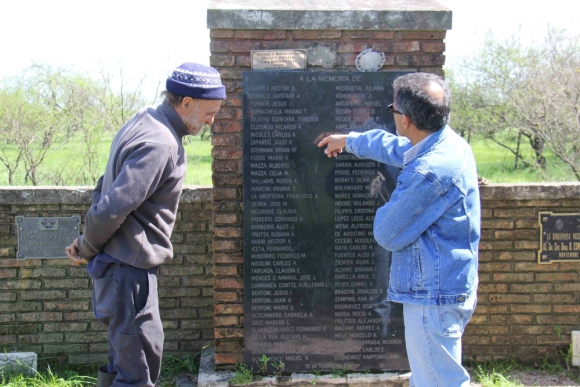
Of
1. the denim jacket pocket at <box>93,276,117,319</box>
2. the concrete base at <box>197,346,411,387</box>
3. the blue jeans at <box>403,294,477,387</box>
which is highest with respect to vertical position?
the denim jacket pocket at <box>93,276,117,319</box>

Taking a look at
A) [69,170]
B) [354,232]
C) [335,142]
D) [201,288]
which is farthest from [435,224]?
[69,170]

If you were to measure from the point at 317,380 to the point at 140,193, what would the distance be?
2.01 m

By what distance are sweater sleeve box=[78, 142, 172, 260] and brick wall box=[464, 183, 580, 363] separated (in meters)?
2.67

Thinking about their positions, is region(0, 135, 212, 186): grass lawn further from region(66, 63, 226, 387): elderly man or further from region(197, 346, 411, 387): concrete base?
region(66, 63, 226, 387): elderly man

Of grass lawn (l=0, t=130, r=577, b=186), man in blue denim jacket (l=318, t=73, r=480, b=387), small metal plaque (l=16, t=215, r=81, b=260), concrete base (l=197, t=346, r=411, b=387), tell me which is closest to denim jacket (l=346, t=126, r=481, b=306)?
man in blue denim jacket (l=318, t=73, r=480, b=387)

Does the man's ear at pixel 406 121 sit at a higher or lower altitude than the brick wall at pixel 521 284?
higher

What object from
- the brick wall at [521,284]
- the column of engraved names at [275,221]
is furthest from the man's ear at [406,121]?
the brick wall at [521,284]

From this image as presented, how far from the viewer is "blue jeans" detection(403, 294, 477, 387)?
2.65m

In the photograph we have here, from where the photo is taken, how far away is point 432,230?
2.65m

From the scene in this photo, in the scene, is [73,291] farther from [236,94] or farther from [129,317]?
[236,94]

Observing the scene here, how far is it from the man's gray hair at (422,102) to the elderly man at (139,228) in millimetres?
962

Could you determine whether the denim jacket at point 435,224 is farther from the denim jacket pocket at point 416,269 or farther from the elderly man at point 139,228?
the elderly man at point 139,228

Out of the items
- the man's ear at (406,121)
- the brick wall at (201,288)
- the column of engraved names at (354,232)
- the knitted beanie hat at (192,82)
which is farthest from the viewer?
the brick wall at (201,288)

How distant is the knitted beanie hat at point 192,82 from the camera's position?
9.55ft
